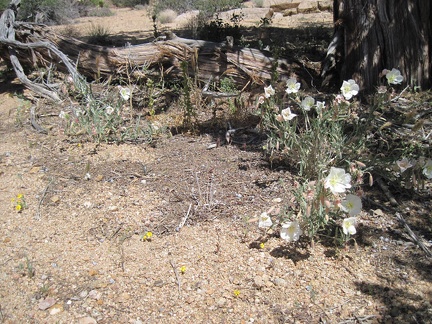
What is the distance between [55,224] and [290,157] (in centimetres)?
177

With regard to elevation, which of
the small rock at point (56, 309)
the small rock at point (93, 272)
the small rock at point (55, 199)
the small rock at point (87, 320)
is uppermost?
the small rock at point (55, 199)

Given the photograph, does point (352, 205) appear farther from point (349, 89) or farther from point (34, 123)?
point (34, 123)

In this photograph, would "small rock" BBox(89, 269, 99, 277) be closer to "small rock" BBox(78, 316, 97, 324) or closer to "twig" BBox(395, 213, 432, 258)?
"small rock" BBox(78, 316, 97, 324)

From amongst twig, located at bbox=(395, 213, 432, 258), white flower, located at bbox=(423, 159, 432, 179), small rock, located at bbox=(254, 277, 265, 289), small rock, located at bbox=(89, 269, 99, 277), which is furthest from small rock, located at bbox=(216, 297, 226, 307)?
white flower, located at bbox=(423, 159, 432, 179)

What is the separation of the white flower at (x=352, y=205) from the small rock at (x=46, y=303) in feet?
5.52

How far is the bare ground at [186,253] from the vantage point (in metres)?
2.48

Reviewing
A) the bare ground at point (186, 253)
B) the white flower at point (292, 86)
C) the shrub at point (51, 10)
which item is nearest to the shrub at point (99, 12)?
the shrub at point (51, 10)

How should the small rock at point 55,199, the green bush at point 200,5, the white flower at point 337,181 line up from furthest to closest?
the green bush at point 200,5 → the small rock at point 55,199 → the white flower at point 337,181

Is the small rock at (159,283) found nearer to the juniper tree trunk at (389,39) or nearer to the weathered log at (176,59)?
the weathered log at (176,59)

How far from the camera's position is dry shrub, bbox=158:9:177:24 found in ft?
37.2

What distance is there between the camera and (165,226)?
10.2 feet

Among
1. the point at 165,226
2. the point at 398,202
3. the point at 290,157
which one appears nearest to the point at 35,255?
the point at 165,226

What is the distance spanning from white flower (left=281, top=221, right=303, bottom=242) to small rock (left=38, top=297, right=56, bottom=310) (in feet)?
4.36

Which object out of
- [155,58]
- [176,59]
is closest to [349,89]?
[176,59]
